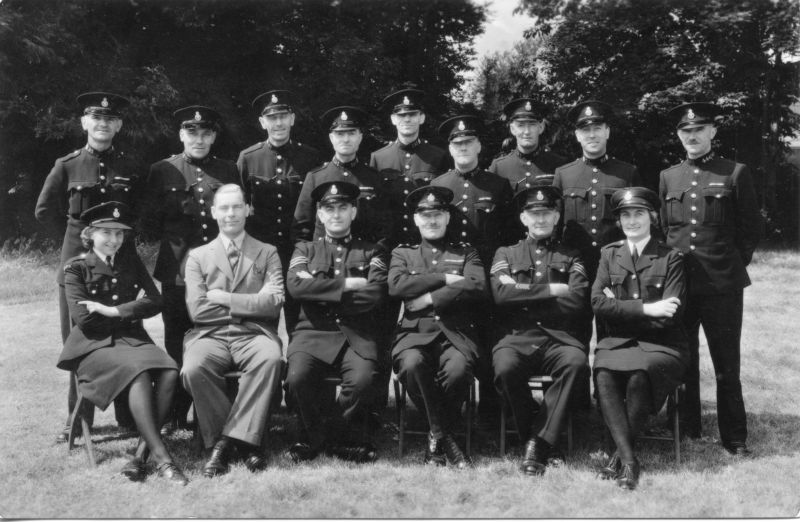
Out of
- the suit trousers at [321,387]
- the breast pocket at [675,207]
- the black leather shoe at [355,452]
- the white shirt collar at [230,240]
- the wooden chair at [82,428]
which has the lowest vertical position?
the black leather shoe at [355,452]

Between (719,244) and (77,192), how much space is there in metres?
4.64

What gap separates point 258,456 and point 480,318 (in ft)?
6.11

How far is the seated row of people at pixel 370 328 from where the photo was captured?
4523mm

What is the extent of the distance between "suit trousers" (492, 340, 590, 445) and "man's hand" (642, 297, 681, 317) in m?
0.51

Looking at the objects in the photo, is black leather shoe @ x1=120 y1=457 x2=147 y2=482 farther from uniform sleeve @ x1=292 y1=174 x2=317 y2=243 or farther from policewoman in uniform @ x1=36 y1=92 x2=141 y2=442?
uniform sleeve @ x1=292 y1=174 x2=317 y2=243

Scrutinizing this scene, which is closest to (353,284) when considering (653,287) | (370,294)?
(370,294)

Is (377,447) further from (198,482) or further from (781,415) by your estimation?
(781,415)

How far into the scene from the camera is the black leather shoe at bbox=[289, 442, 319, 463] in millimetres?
4680

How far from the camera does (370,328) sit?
5.00 meters

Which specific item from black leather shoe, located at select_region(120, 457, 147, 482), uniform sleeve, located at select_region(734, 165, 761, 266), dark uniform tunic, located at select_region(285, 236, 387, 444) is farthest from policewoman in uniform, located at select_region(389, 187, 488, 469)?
uniform sleeve, located at select_region(734, 165, 761, 266)

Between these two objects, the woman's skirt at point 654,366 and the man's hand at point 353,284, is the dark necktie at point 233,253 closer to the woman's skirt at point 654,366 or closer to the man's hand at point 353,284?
the man's hand at point 353,284

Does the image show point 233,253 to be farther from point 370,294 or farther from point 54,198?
point 54,198

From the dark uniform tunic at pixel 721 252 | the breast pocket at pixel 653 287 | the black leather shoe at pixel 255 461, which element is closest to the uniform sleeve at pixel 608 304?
the breast pocket at pixel 653 287

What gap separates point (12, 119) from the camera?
45.1 feet
